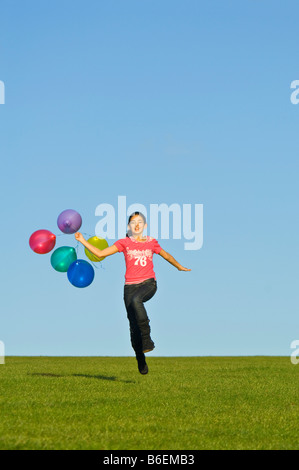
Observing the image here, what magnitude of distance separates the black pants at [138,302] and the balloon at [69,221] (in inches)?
124

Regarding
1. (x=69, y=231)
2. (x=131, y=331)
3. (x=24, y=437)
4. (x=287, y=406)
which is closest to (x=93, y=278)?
(x=69, y=231)

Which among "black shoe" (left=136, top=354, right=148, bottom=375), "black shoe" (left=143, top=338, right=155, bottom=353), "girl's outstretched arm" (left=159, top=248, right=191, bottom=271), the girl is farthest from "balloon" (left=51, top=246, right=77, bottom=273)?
"black shoe" (left=143, top=338, right=155, bottom=353)

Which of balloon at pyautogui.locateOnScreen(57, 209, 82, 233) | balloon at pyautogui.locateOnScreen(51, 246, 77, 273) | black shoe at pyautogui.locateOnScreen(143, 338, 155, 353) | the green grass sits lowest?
the green grass

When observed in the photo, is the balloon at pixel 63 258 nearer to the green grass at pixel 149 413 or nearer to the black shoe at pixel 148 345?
the green grass at pixel 149 413

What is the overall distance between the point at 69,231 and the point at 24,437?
28.0 feet

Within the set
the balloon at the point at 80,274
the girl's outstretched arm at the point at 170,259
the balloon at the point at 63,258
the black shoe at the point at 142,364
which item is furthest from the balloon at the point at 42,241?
the black shoe at the point at 142,364

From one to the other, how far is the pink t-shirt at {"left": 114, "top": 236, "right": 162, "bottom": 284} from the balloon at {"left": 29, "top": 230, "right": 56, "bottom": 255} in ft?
10.8

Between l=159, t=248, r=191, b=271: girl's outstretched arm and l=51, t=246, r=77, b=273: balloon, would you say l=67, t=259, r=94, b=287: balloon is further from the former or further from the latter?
l=159, t=248, r=191, b=271: girl's outstretched arm

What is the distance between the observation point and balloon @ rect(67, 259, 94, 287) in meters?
15.1

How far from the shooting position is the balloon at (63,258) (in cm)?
1566

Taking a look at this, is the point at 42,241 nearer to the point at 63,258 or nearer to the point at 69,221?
the point at 63,258

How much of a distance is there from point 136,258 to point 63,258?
131 inches

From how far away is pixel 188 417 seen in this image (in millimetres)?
9430
